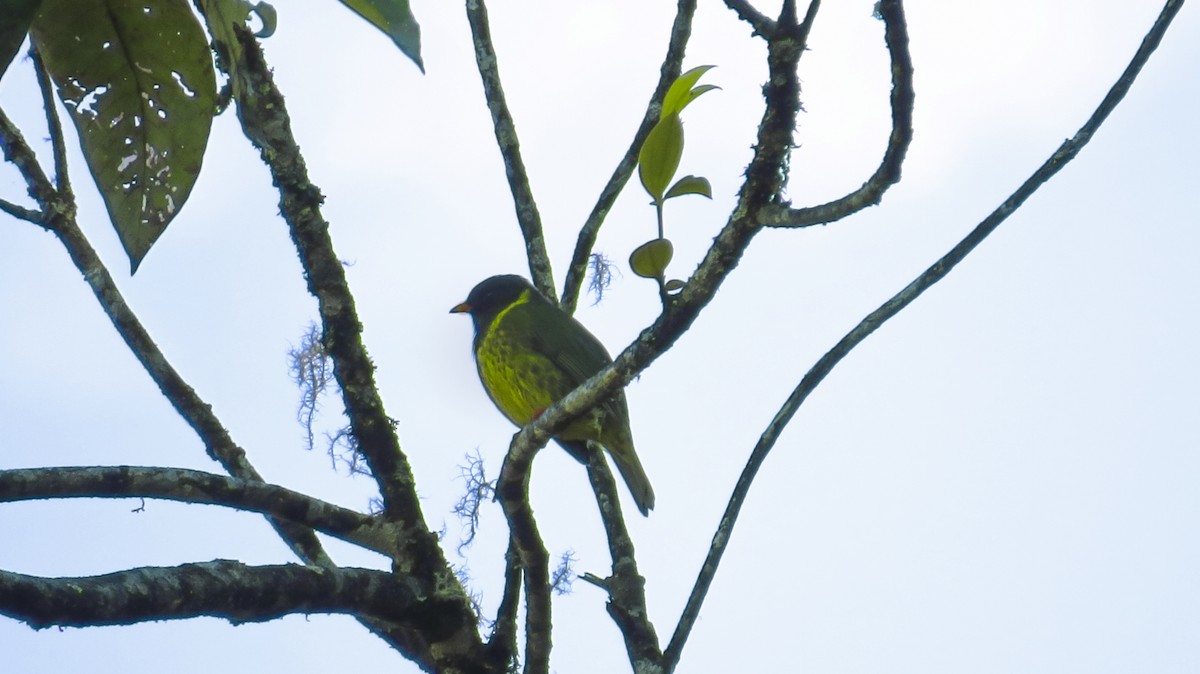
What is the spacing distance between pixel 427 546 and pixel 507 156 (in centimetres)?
161

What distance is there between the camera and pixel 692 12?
3291 millimetres

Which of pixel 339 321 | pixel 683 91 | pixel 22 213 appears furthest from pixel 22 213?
pixel 683 91

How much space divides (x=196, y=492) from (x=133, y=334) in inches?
43.8

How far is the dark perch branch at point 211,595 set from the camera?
1.41 m

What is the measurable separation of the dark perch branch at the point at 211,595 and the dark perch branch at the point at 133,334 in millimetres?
607

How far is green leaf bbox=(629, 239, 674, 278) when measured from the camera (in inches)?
66.9

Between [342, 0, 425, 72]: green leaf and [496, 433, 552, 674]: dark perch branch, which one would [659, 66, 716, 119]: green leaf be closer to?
[342, 0, 425, 72]: green leaf

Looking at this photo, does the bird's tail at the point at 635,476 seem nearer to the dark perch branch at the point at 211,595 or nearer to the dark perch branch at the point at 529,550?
the dark perch branch at the point at 529,550

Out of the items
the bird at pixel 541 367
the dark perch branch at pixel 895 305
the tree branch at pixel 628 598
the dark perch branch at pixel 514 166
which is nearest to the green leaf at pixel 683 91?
the dark perch branch at pixel 895 305

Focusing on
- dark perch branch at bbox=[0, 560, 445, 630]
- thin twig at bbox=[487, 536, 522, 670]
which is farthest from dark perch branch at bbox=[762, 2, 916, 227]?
thin twig at bbox=[487, 536, 522, 670]

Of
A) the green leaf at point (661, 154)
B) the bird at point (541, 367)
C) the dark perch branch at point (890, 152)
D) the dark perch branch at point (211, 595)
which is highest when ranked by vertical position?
the bird at point (541, 367)

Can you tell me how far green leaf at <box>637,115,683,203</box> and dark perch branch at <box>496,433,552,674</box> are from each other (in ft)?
2.63

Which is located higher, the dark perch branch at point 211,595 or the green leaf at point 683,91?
the green leaf at point 683,91

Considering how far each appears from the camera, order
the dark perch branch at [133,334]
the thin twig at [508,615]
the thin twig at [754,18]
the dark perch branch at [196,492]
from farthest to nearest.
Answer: the dark perch branch at [133,334] < the thin twig at [508,615] < the dark perch branch at [196,492] < the thin twig at [754,18]
